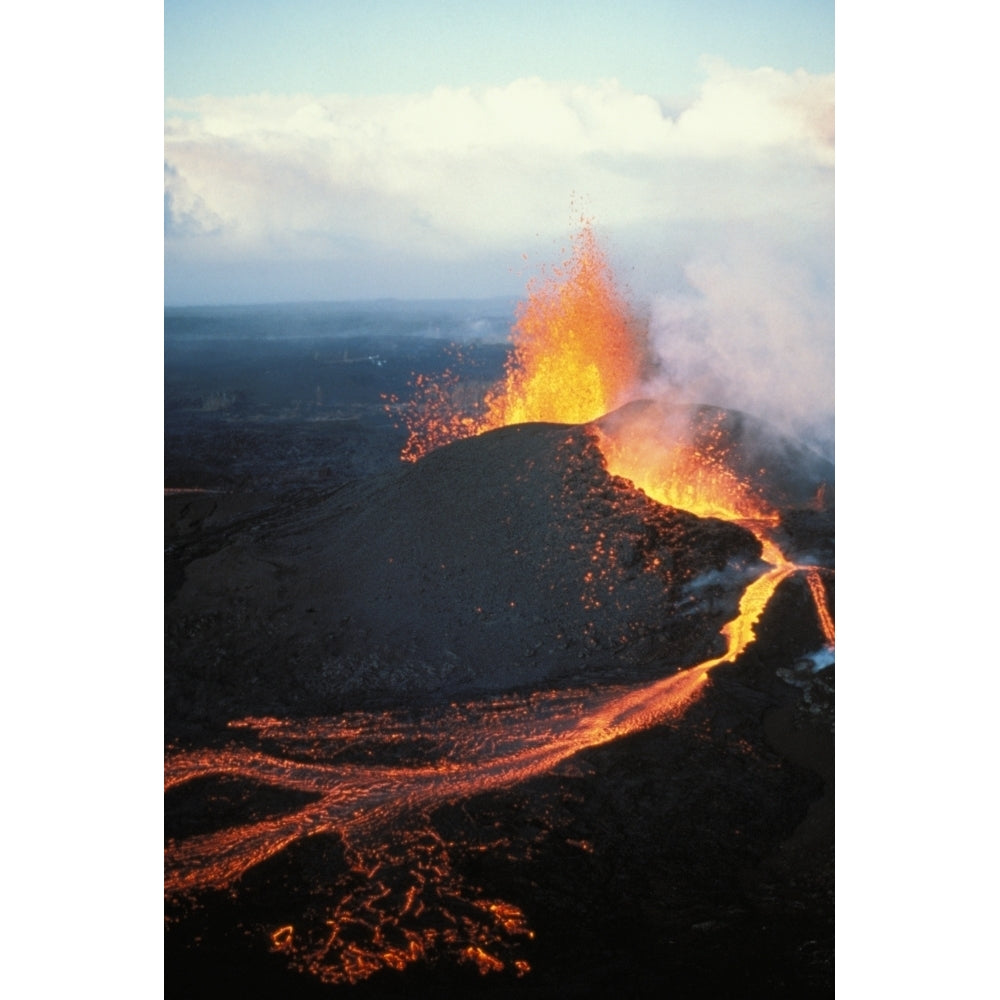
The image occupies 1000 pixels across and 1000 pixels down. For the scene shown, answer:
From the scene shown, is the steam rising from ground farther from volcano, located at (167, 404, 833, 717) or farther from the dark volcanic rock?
the dark volcanic rock

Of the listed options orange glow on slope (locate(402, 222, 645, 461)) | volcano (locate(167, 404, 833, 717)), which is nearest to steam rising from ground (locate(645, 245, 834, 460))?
orange glow on slope (locate(402, 222, 645, 461))

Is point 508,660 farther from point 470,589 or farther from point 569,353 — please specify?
point 569,353

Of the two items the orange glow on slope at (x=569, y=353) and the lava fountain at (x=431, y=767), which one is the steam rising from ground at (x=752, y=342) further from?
the lava fountain at (x=431, y=767)

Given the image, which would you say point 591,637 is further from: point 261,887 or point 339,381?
point 339,381

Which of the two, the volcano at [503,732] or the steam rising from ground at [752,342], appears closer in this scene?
the volcano at [503,732]

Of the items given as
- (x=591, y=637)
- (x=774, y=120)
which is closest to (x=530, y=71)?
(x=774, y=120)

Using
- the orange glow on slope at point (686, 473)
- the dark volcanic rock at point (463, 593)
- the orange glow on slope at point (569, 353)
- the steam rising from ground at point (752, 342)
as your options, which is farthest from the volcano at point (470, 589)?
the orange glow on slope at point (569, 353)

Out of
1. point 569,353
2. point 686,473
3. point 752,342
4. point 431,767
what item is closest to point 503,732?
point 431,767
